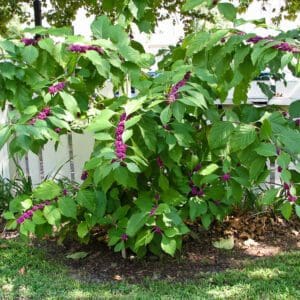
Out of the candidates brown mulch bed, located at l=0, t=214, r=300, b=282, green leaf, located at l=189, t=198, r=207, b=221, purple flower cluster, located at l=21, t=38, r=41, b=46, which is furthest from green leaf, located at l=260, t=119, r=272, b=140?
purple flower cluster, located at l=21, t=38, r=41, b=46

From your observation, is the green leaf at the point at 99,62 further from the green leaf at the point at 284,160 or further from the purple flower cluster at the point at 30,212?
the green leaf at the point at 284,160

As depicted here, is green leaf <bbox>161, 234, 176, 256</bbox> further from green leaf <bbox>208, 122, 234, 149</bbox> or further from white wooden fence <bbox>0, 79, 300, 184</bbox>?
white wooden fence <bbox>0, 79, 300, 184</bbox>

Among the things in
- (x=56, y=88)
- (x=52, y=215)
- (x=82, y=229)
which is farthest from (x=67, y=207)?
(x=56, y=88)

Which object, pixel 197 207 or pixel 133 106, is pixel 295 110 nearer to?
pixel 197 207

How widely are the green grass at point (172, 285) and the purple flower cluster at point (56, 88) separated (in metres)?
1.32

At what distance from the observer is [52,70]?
336cm

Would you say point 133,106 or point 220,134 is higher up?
point 133,106

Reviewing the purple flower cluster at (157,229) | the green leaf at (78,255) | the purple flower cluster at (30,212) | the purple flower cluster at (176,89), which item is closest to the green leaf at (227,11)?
the purple flower cluster at (176,89)

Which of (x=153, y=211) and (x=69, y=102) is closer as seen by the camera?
(x=69, y=102)

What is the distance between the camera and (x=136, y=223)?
323 centimetres

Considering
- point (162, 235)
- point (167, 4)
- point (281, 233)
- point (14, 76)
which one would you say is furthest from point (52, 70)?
point (167, 4)

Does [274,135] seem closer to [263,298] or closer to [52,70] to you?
[263,298]

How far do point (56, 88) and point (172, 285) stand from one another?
4.94ft

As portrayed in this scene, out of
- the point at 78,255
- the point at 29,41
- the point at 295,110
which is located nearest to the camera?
the point at 295,110
